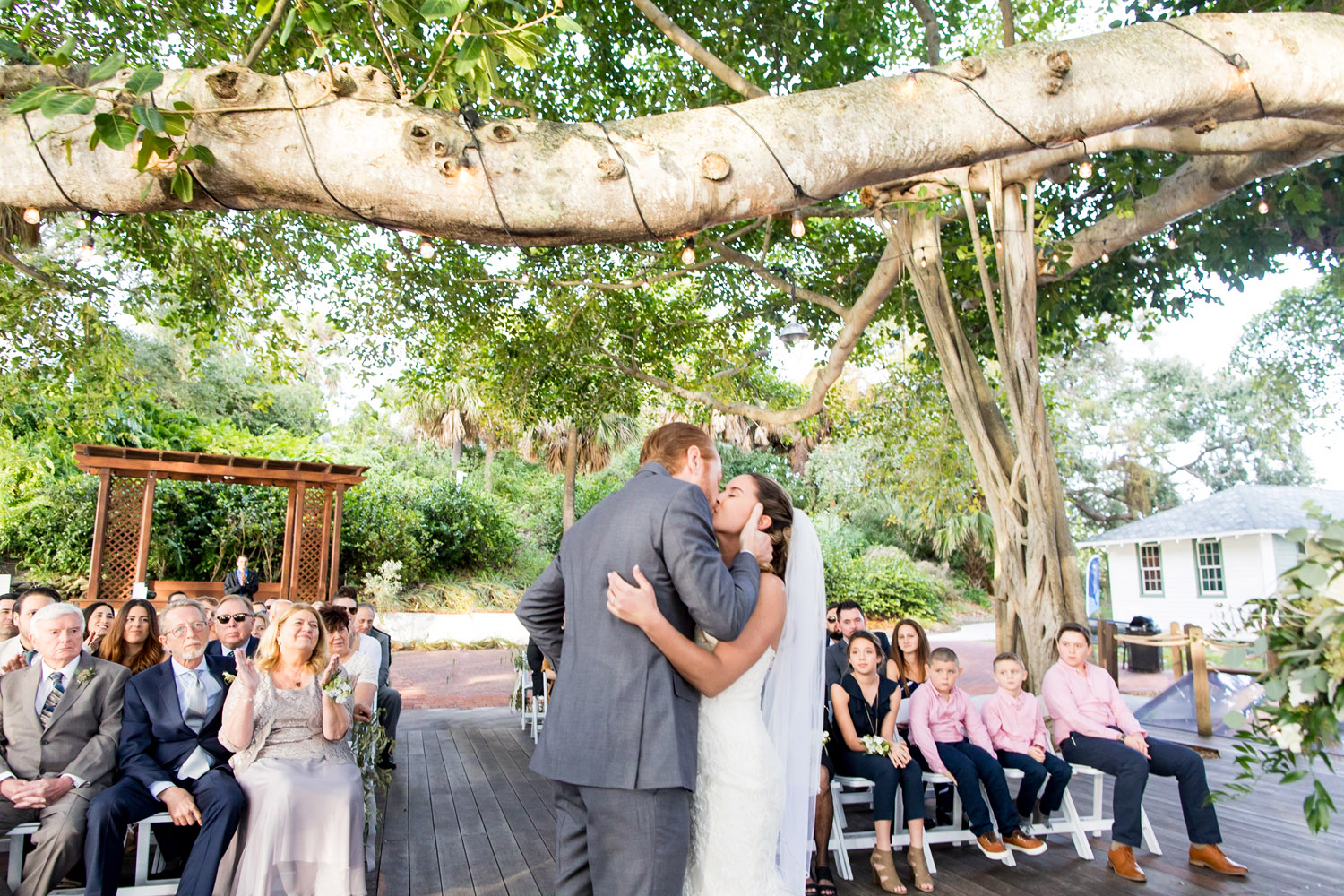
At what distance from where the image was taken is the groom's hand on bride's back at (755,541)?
2.24 m

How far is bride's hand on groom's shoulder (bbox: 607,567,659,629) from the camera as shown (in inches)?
72.4

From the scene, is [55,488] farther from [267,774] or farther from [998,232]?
[998,232]

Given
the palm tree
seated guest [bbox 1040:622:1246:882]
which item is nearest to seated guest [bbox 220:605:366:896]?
seated guest [bbox 1040:622:1246:882]

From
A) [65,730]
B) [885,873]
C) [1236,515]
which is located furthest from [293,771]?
[1236,515]

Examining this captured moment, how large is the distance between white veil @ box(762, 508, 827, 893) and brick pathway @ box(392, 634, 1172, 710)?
828cm

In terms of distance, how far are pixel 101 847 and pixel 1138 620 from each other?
1610cm

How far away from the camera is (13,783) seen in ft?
10.5

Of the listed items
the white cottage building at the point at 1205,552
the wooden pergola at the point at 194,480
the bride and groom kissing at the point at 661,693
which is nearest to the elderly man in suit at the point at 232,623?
the bride and groom kissing at the point at 661,693

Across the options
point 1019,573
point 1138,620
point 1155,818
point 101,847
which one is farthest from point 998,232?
point 1138,620

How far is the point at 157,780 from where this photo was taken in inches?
133

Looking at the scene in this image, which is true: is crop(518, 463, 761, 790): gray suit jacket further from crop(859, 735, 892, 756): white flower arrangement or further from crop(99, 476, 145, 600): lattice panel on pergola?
crop(99, 476, 145, 600): lattice panel on pergola

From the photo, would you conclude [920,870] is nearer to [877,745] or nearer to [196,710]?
[877,745]

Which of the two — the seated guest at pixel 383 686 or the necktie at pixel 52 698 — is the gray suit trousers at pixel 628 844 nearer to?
the necktie at pixel 52 698

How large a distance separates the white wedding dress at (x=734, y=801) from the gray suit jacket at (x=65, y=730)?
106 inches
